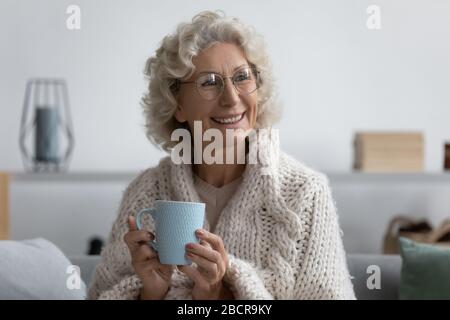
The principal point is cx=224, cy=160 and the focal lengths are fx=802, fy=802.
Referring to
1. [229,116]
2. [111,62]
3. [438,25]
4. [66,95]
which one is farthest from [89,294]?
[438,25]

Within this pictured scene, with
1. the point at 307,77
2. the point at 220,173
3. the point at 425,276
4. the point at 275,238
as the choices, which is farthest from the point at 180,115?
the point at 307,77

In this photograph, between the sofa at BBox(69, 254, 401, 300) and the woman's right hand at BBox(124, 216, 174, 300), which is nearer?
the woman's right hand at BBox(124, 216, 174, 300)

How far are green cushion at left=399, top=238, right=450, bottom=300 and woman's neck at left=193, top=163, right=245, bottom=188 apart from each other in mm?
475

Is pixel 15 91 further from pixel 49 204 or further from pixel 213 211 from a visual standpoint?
pixel 213 211

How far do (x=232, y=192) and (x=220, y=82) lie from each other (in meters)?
0.20

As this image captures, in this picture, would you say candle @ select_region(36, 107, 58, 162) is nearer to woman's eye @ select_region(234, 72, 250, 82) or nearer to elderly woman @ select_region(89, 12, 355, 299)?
elderly woman @ select_region(89, 12, 355, 299)

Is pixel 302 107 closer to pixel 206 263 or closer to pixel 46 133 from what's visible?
Answer: pixel 46 133

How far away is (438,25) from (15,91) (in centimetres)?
141

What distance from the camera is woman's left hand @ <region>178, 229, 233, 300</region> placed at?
973 millimetres

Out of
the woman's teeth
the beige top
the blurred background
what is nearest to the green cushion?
the beige top

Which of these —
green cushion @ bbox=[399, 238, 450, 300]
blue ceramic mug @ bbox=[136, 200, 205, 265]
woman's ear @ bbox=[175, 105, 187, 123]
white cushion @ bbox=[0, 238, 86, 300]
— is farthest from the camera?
green cushion @ bbox=[399, 238, 450, 300]

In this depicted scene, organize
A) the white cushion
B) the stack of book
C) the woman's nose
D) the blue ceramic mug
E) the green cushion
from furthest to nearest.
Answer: the stack of book, the green cushion, the white cushion, the woman's nose, the blue ceramic mug

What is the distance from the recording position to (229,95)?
111 cm

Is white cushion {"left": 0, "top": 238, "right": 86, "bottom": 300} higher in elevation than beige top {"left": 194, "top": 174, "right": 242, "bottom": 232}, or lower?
lower
